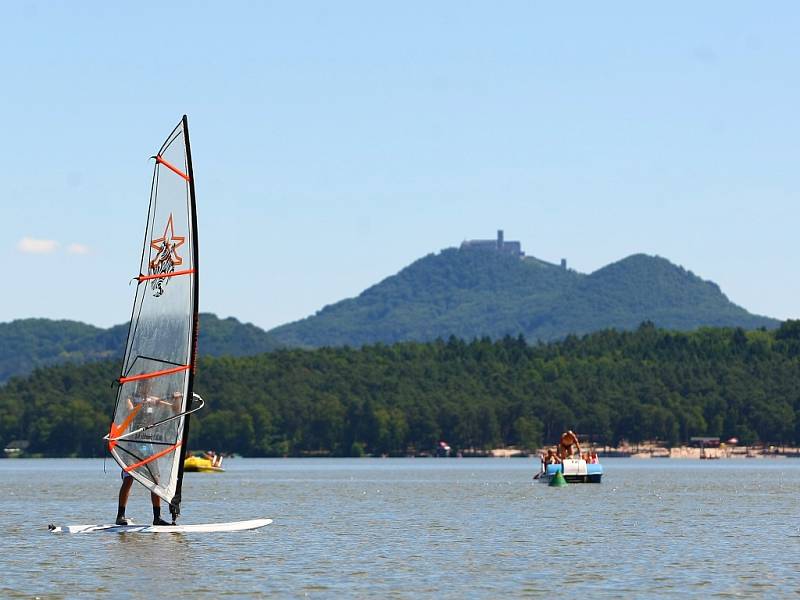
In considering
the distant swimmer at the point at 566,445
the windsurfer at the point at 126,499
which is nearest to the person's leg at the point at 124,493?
the windsurfer at the point at 126,499

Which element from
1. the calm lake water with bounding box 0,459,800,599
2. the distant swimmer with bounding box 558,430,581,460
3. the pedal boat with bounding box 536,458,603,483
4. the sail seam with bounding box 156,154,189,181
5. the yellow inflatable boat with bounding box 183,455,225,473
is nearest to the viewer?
the calm lake water with bounding box 0,459,800,599

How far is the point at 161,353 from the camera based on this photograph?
50.2 metres

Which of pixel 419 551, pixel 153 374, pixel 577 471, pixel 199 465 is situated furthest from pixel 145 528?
pixel 199 465

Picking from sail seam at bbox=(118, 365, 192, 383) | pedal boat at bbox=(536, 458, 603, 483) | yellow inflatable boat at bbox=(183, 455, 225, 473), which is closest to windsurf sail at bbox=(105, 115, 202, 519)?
sail seam at bbox=(118, 365, 192, 383)

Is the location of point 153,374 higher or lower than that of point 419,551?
higher

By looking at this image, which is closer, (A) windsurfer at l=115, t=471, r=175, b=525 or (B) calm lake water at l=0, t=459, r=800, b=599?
(B) calm lake water at l=0, t=459, r=800, b=599

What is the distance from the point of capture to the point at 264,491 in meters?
108

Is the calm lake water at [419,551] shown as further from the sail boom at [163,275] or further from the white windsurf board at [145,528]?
the sail boom at [163,275]

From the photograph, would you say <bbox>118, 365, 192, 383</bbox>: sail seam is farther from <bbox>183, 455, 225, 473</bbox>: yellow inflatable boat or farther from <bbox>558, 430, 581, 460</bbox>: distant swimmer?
<bbox>183, 455, 225, 473</bbox>: yellow inflatable boat

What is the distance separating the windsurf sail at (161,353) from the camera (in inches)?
1961

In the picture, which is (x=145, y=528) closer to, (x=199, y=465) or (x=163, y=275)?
(x=163, y=275)

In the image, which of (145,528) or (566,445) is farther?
(566,445)

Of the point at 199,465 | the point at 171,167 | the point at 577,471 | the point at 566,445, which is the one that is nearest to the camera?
the point at 171,167

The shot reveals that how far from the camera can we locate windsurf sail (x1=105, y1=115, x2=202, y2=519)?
163 ft
